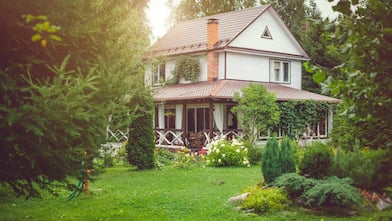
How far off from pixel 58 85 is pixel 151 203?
6.24 metres

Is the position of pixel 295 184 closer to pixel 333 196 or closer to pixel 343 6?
pixel 333 196

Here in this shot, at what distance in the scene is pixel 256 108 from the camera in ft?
75.9

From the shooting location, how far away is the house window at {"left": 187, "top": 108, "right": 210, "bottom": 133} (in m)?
28.6

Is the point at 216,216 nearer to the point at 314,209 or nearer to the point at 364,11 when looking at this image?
the point at 314,209

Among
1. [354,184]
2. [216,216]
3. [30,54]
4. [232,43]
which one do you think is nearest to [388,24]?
[30,54]

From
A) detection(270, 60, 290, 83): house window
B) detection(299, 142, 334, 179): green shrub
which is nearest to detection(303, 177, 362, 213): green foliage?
detection(299, 142, 334, 179): green shrub

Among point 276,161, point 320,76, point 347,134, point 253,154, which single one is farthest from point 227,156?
point 320,76

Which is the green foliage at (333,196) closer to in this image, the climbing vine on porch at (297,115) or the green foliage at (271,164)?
the green foliage at (271,164)

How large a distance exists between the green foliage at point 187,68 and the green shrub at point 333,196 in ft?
67.0

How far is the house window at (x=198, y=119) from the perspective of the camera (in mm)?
28625

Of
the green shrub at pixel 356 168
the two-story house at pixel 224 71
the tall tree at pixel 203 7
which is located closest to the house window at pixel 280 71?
the two-story house at pixel 224 71

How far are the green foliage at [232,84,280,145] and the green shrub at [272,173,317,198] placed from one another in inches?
493

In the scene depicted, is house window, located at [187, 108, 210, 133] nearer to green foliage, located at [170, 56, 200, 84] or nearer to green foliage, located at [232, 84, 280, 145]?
green foliage, located at [170, 56, 200, 84]

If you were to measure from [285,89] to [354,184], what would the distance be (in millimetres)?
20504
